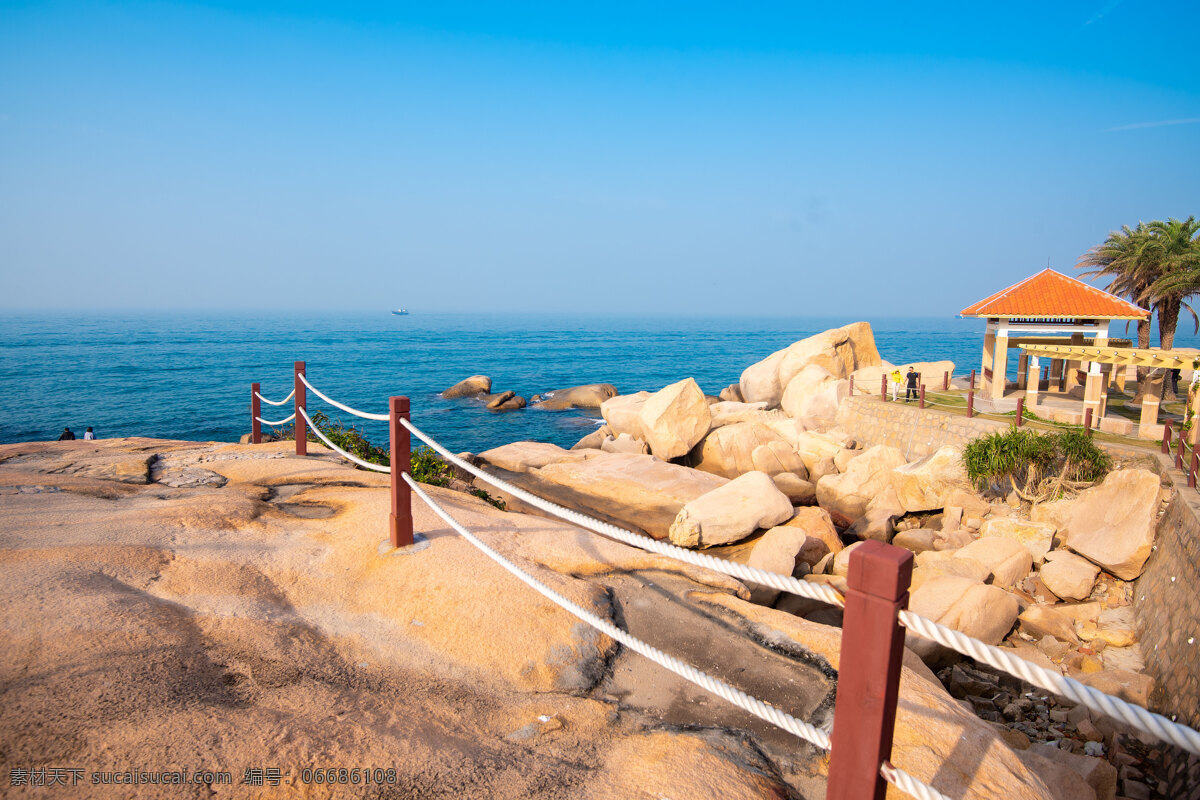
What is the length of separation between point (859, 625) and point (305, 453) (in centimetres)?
873

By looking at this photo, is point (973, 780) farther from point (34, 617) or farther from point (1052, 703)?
point (1052, 703)

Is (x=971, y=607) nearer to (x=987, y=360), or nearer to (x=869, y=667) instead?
(x=869, y=667)

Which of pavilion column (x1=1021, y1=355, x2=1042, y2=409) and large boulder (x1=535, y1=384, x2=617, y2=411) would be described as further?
large boulder (x1=535, y1=384, x2=617, y2=411)

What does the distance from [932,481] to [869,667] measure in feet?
46.5

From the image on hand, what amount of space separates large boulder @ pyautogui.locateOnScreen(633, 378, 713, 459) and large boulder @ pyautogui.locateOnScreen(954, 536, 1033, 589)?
8470mm


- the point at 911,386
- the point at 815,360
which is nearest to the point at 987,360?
the point at 911,386

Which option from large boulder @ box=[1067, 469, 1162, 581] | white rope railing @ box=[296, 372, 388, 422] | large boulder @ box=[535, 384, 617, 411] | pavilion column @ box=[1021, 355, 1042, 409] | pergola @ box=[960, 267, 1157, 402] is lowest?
large boulder @ box=[535, 384, 617, 411]

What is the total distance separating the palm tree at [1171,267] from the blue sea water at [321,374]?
2359 centimetres

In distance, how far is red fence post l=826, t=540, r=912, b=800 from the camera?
1.84 meters

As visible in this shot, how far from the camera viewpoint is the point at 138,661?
3182 millimetres

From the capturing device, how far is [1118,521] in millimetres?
10555

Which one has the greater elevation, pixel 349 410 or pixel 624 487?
pixel 349 410

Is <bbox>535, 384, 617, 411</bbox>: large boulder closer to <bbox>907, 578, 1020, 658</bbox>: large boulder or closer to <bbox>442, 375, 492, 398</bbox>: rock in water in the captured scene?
<bbox>442, 375, 492, 398</bbox>: rock in water

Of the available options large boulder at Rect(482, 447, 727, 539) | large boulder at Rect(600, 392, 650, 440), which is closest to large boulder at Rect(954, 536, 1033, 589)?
large boulder at Rect(482, 447, 727, 539)
